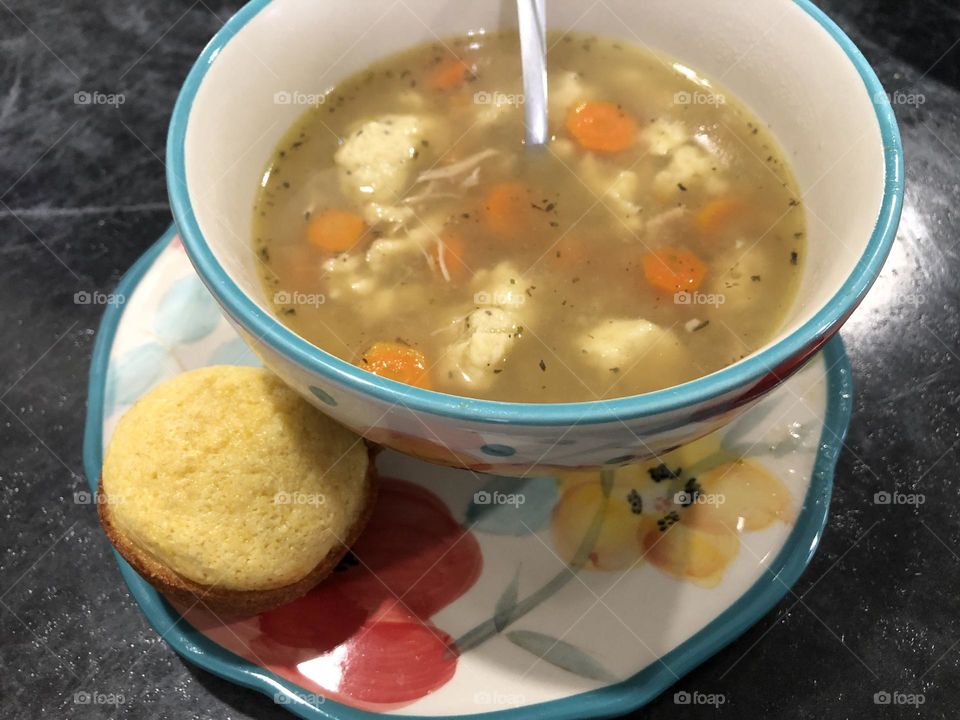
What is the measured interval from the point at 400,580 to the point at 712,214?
773 mm

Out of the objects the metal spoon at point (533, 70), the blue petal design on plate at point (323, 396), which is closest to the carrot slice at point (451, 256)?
the metal spoon at point (533, 70)

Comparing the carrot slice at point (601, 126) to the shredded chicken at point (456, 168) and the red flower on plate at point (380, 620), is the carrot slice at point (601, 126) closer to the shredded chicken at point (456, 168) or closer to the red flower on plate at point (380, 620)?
the shredded chicken at point (456, 168)

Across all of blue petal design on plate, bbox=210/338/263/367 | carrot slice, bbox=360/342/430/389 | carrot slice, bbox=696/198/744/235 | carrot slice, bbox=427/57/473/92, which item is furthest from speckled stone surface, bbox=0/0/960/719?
carrot slice, bbox=427/57/473/92

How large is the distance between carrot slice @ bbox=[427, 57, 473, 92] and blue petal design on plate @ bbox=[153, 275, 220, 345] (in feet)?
1.87

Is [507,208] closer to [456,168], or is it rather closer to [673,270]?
[456,168]

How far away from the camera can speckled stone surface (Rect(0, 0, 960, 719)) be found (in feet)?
4.25

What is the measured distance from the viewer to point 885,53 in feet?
6.75

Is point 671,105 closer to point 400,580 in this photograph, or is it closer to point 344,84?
point 344,84

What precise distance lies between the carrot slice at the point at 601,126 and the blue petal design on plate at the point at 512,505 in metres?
0.61

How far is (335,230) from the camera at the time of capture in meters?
1.39

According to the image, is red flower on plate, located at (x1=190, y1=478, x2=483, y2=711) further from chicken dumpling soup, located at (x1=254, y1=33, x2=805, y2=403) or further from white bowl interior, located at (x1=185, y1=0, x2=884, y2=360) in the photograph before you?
white bowl interior, located at (x1=185, y1=0, x2=884, y2=360)

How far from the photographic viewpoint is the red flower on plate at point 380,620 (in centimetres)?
119

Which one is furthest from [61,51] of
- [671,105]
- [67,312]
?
[671,105]

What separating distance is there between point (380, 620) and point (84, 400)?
2.43ft
